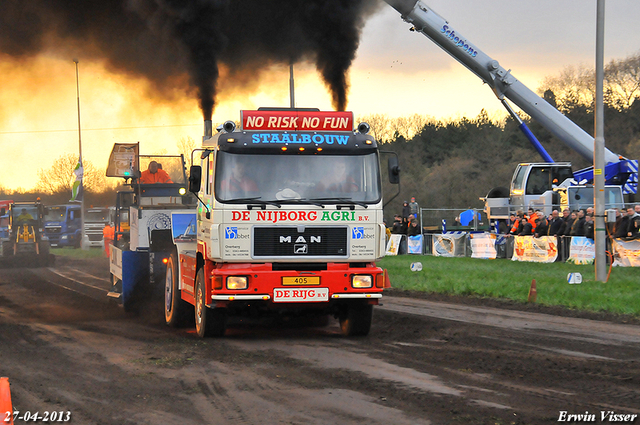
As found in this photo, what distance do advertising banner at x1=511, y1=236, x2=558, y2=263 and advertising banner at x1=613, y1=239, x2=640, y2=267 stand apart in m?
2.54

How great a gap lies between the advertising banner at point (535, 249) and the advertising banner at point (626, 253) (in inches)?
100

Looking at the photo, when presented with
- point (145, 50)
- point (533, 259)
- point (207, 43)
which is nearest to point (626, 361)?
point (207, 43)

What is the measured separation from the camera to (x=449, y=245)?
27.8 metres

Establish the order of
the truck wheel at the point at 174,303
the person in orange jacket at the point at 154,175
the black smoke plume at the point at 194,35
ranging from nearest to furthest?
the truck wheel at the point at 174,303 → the person in orange jacket at the point at 154,175 → the black smoke plume at the point at 194,35

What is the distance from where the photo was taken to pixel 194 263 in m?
11.0

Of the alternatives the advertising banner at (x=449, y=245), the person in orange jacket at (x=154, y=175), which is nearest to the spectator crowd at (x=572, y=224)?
the advertising banner at (x=449, y=245)

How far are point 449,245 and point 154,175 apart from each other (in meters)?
14.7

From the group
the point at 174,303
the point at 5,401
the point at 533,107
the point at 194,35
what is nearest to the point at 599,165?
the point at 194,35

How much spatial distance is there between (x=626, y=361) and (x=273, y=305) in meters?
4.39

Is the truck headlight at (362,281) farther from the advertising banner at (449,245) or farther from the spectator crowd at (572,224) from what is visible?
the advertising banner at (449,245)

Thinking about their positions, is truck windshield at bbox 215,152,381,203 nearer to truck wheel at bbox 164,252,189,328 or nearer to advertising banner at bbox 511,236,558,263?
truck wheel at bbox 164,252,189,328

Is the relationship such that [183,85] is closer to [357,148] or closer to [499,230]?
[357,148]

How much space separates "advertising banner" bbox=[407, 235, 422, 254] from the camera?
1160 inches

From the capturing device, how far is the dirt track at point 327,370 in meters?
6.29
